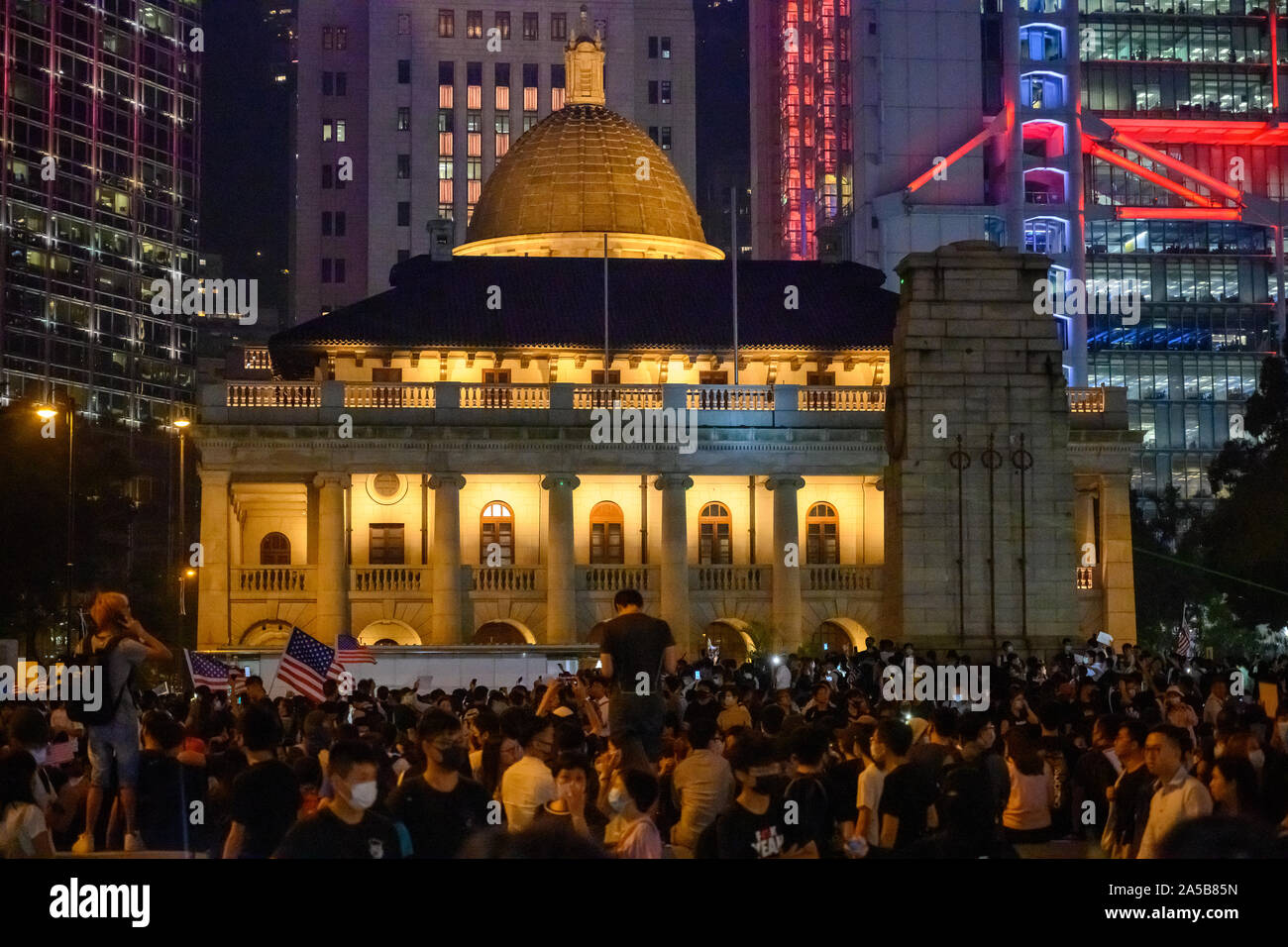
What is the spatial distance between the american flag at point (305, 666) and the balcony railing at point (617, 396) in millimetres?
47615

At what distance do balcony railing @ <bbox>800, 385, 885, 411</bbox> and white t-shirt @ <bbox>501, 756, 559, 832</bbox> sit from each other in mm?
68021

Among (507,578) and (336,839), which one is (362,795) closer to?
(336,839)

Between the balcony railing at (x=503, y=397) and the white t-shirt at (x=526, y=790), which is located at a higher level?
the balcony railing at (x=503, y=397)

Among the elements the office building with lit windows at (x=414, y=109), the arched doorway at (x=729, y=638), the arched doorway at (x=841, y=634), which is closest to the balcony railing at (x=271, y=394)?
the arched doorway at (x=729, y=638)

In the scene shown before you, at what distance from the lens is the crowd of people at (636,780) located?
46.6 ft

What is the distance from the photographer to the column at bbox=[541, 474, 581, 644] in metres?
82.9

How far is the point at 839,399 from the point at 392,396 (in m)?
16.6

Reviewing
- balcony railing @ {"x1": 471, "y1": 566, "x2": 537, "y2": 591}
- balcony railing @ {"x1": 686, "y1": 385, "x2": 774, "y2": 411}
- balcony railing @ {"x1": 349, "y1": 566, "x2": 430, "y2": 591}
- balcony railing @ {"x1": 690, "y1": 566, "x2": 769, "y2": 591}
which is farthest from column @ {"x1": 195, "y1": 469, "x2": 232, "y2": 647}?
balcony railing @ {"x1": 686, "y1": 385, "x2": 774, "y2": 411}

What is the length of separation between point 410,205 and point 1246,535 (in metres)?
110

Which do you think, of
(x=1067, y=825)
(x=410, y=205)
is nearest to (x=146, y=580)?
(x=410, y=205)

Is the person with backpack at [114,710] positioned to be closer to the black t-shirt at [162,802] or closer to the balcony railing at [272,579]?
the black t-shirt at [162,802]

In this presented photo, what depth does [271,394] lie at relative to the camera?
83.3 meters

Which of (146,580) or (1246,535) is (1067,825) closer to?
(1246,535)

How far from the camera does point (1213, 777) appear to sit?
16.5 metres
